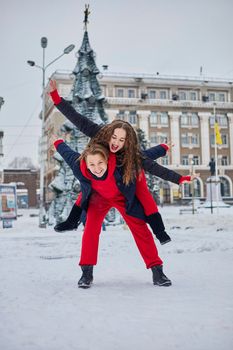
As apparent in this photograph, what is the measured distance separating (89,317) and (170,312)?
534 millimetres

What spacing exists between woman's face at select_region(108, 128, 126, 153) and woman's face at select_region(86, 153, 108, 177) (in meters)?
0.23

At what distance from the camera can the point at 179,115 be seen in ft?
161

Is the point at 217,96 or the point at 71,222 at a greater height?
the point at 217,96

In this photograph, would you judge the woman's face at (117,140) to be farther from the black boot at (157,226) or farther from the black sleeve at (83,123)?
the black boot at (157,226)

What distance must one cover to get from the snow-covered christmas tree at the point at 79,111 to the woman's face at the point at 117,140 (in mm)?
10020

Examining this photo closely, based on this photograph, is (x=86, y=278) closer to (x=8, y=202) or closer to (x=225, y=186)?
(x=8, y=202)

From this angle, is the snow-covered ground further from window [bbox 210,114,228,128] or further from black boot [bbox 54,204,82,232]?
window [bbox 210,114,228,128]

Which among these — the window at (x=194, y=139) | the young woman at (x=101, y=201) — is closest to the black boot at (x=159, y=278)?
the young woman at (x=101, y=201)

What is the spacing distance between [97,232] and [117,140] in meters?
0.93

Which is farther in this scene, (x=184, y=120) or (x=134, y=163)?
(x=184, y=120)

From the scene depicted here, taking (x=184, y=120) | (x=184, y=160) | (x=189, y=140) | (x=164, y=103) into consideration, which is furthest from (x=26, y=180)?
(x=184, y=120)

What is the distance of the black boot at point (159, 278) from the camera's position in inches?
128

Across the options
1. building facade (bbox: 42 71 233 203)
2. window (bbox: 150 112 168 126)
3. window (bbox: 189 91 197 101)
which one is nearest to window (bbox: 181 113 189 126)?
building facade (bbox: 42 71 233 203)

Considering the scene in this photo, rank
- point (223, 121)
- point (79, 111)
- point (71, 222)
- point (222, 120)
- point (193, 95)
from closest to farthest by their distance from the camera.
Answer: point (71, 222)
point (79, 111)
point (193, 95)
point (222, 120)
point (223, 121)
